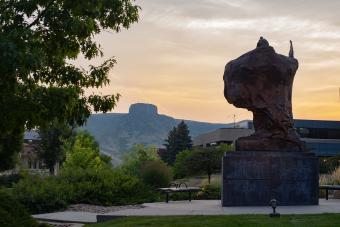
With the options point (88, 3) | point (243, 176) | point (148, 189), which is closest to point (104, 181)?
point (148, 189)

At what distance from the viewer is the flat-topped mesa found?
1712 centimetres

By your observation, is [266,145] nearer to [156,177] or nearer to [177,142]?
[156,177]

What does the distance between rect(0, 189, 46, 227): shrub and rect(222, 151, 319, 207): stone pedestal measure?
6.80 m

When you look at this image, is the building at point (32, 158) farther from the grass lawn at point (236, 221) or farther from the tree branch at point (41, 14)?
the tree branch at point (41, 14)

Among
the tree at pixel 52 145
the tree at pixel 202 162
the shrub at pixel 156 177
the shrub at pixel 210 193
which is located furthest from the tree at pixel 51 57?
the tree at pixel 52 145

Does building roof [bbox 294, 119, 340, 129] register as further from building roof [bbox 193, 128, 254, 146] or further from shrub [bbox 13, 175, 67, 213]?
shrub [bbox 13, 175, 67, 213]

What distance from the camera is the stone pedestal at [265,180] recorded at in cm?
1658

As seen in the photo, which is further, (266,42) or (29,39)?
(266,42)

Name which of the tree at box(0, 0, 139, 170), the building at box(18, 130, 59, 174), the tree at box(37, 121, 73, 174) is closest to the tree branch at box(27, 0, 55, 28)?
the tree at box(0, 0, 139, 170)

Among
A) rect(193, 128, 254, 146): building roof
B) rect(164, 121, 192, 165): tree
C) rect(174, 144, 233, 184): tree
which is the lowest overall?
rect(174, 144, 233, 184): tree

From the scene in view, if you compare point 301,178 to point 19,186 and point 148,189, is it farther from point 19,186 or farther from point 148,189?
point 19,186

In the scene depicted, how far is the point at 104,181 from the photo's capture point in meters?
23.3

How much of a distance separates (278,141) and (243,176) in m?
1.55

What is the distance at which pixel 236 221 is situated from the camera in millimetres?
11633
